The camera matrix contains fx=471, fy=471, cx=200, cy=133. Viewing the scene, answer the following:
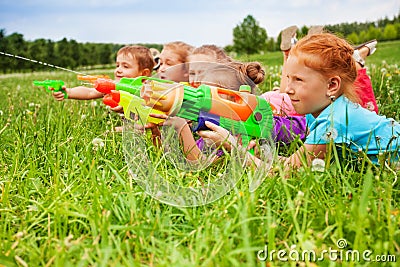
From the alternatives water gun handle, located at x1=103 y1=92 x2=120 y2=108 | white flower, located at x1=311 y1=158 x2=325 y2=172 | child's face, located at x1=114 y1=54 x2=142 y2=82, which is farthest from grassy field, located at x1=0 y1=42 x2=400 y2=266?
child's face, located at x1=114 y1=54 x2=142 y2=82

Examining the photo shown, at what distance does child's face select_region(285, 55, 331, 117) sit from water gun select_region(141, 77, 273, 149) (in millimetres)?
201

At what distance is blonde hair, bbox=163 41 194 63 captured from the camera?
4234 mm

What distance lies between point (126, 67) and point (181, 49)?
0.52m

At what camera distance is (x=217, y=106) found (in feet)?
7.10

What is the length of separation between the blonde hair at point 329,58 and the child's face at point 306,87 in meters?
0.03

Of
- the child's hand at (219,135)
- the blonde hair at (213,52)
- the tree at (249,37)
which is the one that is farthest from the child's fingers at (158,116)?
the tree at (249,37)

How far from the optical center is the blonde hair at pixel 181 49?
13.9 ft

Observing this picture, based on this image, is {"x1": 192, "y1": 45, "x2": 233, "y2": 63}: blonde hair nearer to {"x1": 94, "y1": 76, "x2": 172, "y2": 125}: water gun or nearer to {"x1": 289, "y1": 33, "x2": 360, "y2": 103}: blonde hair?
{"x1": 289, "y1": 33, "x2": 360, "y2": 103}: blonde hair

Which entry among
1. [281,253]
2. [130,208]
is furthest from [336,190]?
[130,208]

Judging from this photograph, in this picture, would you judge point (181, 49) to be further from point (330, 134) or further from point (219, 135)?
point (330, 134)

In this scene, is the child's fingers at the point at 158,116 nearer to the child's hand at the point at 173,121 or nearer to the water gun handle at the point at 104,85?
the child's hand at the point at 173,121

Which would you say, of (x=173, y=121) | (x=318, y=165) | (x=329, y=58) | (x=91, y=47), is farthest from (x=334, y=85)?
(x=91, y=47)

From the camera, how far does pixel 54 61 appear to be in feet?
145

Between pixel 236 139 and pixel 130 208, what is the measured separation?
67 cm
